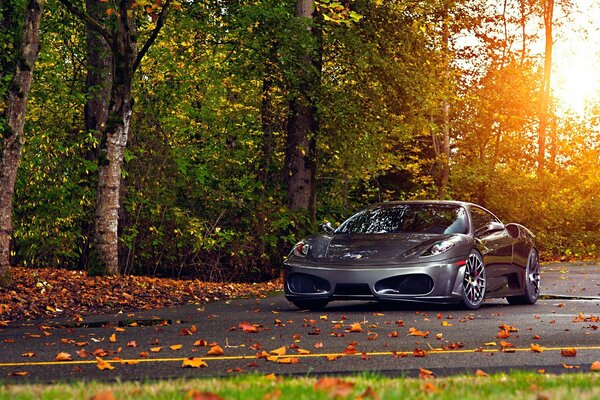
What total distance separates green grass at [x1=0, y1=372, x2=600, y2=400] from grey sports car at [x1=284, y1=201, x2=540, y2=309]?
240 inches

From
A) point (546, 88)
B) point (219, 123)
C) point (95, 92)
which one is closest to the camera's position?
point (95, 92)

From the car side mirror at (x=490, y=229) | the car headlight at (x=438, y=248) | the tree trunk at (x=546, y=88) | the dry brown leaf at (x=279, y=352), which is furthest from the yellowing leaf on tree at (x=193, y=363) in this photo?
A: the tree trunk at (x=546, y=88)

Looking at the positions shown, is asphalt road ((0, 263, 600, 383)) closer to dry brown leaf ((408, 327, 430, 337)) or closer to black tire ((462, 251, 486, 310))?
dry brown leaf ((408, 327, 430, 337))

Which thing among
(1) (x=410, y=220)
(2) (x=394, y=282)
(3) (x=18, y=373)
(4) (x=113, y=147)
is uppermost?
(4) (x=113, y=147)

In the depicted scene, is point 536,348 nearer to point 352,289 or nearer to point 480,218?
point 352,289

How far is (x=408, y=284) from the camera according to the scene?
1263 centimetres

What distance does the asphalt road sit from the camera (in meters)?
7.50

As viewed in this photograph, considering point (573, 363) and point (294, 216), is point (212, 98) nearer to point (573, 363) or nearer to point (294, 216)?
point (294, 216)

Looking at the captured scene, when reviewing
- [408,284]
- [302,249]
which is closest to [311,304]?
[302,249]

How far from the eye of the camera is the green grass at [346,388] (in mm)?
5324

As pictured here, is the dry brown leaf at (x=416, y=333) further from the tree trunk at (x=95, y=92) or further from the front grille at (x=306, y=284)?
the tree trunk at (x=95, y=92)

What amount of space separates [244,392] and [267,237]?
1612cm

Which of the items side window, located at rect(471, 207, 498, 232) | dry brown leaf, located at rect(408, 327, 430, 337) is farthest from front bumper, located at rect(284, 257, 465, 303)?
dry brown leaf, located at rect(408, 327, 430, 337)

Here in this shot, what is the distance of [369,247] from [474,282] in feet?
5.09
